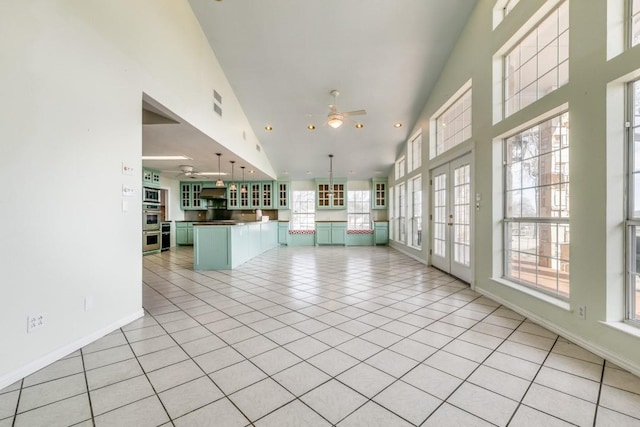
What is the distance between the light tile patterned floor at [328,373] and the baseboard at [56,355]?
0.18ft

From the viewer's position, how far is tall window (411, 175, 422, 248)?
647 cm

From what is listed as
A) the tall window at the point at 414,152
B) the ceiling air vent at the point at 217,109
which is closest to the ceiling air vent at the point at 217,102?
the ceiling air vent at the point at 217,109

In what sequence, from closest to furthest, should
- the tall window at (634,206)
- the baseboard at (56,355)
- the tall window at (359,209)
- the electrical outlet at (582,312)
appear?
the baseboard at (56,355), the tall window at (634,206), the electrical outlet at (582,312), the tall window at (359,209)

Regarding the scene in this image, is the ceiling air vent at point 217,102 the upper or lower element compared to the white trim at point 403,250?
upper

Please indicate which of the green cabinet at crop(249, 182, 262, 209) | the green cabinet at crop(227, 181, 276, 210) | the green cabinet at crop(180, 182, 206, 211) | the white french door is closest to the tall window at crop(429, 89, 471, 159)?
the white french door

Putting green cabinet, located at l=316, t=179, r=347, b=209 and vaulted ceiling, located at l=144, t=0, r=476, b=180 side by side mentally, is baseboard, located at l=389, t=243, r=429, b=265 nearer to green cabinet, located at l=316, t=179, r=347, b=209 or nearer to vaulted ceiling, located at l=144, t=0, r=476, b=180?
green cabinet, located at l=316, t=179, r=347, b=209

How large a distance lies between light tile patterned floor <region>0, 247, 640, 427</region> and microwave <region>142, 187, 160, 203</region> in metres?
5.30

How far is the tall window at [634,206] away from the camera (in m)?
1.91

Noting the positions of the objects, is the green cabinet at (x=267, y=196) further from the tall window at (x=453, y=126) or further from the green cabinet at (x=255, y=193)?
the tall window at (x=453, y=126)

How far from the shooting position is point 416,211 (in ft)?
22.0

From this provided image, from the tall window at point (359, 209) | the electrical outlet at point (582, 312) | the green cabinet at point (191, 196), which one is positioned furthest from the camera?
the tall window at point (359, 209)

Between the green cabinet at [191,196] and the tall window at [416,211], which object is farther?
the green cabinet at [191,196]

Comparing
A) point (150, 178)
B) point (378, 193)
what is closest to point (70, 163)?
point (150, 178)

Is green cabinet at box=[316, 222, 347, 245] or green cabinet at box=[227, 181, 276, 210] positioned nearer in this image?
green cabinet at box=[316, 222, 347, 245]
